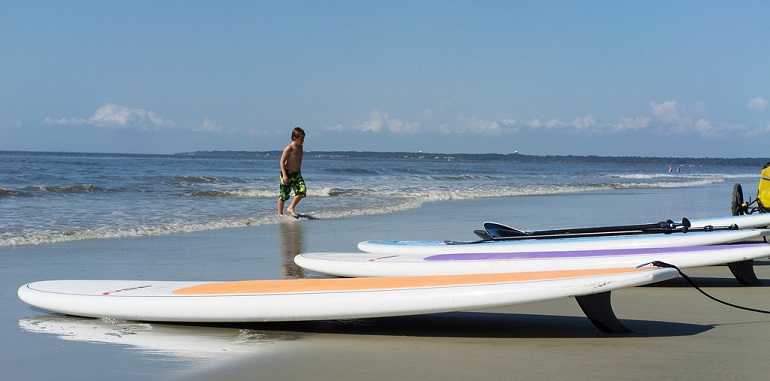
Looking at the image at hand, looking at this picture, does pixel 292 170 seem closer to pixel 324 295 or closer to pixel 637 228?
pixel 637 228

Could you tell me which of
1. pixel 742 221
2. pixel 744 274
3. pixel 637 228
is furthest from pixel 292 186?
pixel 744 274

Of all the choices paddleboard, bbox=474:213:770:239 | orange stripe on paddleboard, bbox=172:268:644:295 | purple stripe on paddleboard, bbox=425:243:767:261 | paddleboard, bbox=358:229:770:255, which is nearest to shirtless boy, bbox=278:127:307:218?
paddleboard, bbox=474:213:770:239

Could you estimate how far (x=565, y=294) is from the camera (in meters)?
4.07

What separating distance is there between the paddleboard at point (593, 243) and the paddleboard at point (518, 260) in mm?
121

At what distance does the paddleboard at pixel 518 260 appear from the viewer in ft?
18.0

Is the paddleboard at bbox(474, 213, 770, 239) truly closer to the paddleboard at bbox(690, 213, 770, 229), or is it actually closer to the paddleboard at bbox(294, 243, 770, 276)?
the paddleboard at bbox(690, 213, 770, 229)

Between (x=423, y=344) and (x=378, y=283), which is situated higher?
(x=378, y=283)

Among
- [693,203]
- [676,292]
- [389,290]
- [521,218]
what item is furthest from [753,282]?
[693,203]

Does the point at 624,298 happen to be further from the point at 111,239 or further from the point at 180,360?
the point at 111,239

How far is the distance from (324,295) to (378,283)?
1.02ft

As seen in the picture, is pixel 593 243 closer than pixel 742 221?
Yes

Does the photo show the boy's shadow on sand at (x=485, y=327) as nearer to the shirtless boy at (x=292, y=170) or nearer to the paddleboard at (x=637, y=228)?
the paddleboard at (x=637, y=228)

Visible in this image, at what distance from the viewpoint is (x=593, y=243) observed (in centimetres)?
672

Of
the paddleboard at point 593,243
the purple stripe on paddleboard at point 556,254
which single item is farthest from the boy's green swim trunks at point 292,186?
the purple stripe on paddleboard at point 556,254
